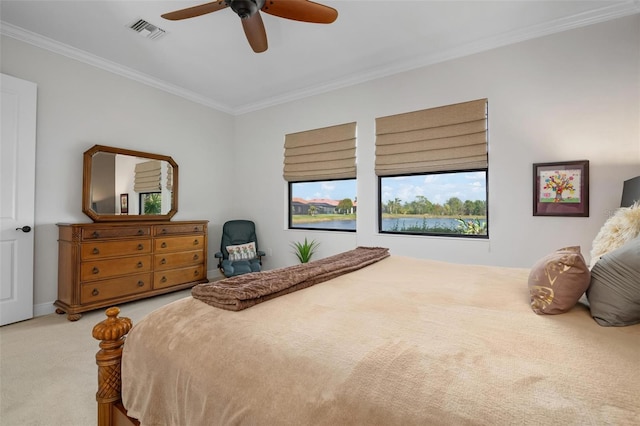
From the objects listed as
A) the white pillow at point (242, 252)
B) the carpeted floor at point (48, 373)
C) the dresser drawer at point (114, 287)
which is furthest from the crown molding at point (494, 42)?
the carpeted floor at point (48, 373)

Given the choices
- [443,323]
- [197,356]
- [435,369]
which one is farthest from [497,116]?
[197,356]

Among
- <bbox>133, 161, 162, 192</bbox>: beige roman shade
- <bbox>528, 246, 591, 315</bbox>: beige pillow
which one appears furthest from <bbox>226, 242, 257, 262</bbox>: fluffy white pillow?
<bbox>528, 246, 591, 315</bbox>: beige pillow

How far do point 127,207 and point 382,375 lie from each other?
388cm

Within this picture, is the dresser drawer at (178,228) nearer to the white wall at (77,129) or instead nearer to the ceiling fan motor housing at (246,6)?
the white wall at (77,129)

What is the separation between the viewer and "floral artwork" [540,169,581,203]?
2756 millimetres

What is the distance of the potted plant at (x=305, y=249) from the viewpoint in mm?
4203

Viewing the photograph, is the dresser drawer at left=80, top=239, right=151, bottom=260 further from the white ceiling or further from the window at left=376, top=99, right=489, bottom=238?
the window at left=376, top=99, right=489, bottom=238

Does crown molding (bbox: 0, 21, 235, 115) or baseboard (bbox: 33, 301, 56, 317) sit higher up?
crown molding (bbox: 0, 21, 235, 115)

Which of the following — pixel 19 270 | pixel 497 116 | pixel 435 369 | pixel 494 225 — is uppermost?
pixel 497 116

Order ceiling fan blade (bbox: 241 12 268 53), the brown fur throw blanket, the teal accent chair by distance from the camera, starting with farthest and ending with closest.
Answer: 1. the teal accent chair
2. ceiling fan blade (bbox: 241 12 268 53)
3. the brown fur throw blanket

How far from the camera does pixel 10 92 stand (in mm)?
2895

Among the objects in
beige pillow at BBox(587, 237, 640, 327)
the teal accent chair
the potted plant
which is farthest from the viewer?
the potted plant

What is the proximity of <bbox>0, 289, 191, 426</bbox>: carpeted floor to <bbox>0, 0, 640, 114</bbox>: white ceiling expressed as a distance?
2.82 meters

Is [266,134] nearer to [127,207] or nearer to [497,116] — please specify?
[127,207]
